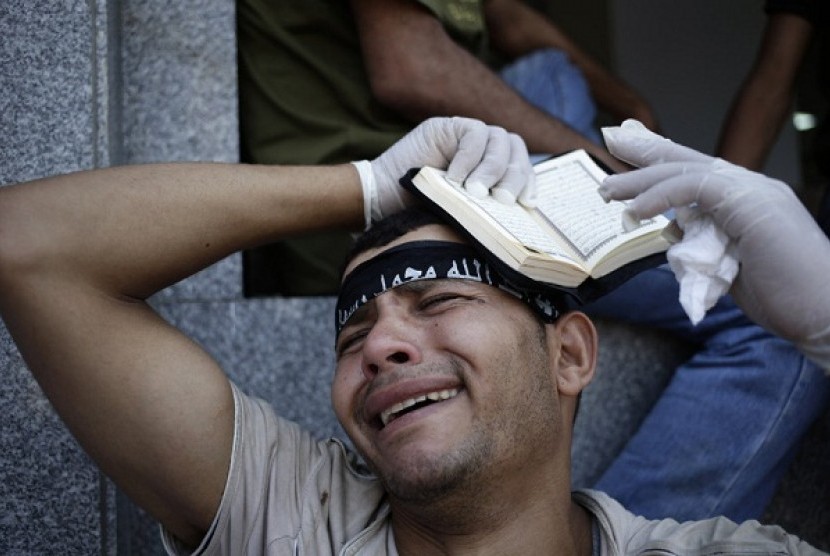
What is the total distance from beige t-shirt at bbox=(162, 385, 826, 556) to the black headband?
31 cm

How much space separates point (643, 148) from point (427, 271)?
0.50 meters

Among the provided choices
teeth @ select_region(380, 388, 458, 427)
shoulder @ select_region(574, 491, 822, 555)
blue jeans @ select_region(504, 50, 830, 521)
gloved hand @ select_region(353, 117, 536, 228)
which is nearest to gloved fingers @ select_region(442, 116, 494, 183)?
gloved hand @ select_region(353, 117, 536, 228)

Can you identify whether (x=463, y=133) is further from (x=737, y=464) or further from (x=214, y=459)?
(x=737, y=464)

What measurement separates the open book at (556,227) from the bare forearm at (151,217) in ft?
0.90

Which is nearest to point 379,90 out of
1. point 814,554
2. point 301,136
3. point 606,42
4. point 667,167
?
point 301,136

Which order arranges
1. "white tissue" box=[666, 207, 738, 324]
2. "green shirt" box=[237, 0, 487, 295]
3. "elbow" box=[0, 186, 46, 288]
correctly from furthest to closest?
"green shirt" box=[237, 0, 487, 295], "elbow" box=[0, 186, 46, 288], "white tissue" box=[666, 207, 738, 324]

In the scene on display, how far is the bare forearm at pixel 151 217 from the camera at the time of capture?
2.05 metres

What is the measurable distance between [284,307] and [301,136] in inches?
21.7

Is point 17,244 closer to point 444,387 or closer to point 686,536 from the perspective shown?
point 444,387

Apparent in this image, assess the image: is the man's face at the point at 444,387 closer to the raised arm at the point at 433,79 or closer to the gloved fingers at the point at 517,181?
the gloved fingers at the point at 517,181

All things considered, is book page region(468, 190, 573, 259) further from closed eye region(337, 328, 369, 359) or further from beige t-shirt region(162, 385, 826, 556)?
beige t-shirt region(162, 385, 826, 556)

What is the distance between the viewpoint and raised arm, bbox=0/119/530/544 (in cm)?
202

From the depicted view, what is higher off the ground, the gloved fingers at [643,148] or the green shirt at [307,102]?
the gloved fingers at [643,148]

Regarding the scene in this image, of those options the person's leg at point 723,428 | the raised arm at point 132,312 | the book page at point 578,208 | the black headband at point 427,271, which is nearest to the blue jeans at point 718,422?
the person's leg at point 723,428
